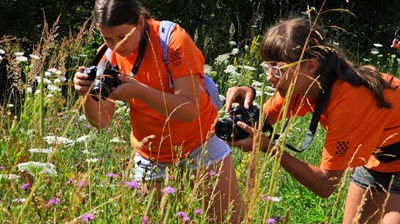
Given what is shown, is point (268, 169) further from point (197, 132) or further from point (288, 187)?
point (197, 132)

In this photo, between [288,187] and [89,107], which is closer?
[89,107]

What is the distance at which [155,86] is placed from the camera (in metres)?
2.85

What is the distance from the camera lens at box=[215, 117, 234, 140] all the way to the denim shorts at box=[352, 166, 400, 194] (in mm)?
679

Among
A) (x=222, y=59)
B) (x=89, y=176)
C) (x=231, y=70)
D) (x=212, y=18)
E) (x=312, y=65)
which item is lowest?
(x=212, y=18)

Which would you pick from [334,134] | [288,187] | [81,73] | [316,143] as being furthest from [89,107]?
[316,143]

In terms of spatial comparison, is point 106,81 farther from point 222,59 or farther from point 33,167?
point 222,59

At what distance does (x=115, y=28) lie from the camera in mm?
2717

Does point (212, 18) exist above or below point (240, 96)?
below

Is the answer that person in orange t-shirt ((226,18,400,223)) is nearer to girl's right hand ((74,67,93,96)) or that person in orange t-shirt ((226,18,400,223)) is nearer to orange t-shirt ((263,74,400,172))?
orange t-shirt ((263,74,400,172))

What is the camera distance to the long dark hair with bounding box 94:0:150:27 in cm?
272

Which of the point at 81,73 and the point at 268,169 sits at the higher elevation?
the point at 81,73

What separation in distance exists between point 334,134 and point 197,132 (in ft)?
2.17

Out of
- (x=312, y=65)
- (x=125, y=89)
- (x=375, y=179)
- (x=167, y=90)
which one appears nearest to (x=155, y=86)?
(x=167, y=90)

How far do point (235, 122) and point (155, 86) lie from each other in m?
0.40
